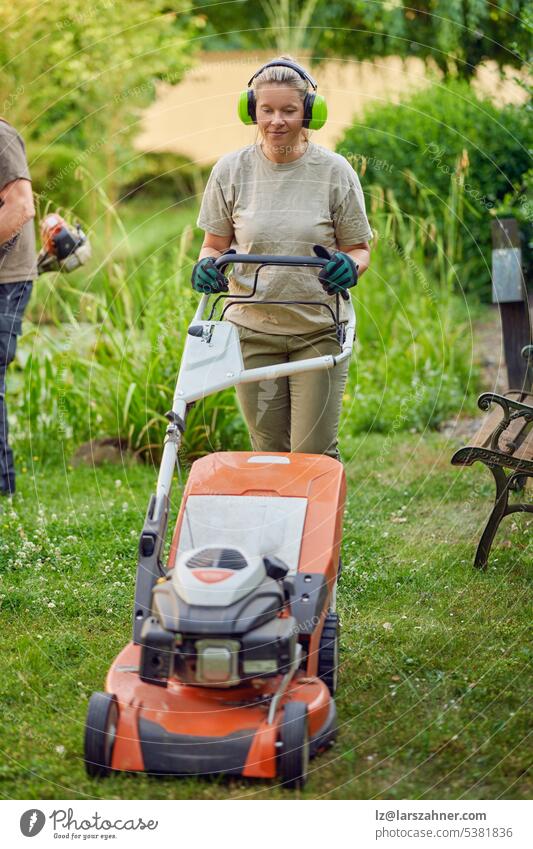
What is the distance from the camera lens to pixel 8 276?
5473 millimetres

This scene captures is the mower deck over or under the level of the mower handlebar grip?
under

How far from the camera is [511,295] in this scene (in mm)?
5906

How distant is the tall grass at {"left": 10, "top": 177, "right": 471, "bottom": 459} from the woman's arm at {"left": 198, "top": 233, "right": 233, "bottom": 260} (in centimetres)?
205

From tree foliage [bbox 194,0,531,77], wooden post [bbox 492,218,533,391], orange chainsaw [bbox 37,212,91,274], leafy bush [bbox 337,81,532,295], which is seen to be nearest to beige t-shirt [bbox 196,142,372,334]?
orange chainsaw [bbox 37,212,91,274]

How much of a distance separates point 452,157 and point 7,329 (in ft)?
17.1

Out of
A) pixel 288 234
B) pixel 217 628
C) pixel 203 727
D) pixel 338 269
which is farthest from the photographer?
pixel 288 234

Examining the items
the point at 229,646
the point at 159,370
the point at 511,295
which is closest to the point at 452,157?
the point at 511,295

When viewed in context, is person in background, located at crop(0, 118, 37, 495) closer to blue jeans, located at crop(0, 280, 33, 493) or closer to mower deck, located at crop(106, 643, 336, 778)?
blue jeans, located at crop(0, 280, 33, 493)

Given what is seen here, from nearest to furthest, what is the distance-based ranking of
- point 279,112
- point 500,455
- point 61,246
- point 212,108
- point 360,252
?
point 279,112
point 360,252
point 500,455
point 61,246
point 212,108

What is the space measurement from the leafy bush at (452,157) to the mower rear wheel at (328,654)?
242 inches

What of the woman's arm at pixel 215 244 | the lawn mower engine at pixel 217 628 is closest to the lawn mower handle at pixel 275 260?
the woman's arm at pixel 215 244

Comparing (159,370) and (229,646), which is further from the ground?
(159,370)

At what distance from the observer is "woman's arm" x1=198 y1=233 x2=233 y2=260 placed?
3.87 meters

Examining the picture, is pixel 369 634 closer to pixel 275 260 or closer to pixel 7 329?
pixel 275 260
